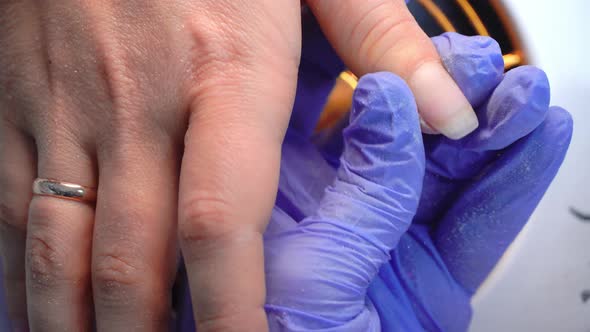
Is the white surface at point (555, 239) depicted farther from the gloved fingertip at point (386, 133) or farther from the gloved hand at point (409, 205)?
the gloved fingertip at point (386, 133)

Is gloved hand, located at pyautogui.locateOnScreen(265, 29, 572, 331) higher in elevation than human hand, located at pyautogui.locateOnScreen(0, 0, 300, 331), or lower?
lower

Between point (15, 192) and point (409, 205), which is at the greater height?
point (15, 192)

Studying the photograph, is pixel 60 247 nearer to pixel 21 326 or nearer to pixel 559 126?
pixel 21 326

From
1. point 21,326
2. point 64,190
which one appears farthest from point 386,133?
point 21,326

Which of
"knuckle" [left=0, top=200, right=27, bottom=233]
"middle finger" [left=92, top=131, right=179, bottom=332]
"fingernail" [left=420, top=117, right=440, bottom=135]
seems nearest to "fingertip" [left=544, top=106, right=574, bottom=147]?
"fingernail" [left=420, top=117, right=440, bottom=135]

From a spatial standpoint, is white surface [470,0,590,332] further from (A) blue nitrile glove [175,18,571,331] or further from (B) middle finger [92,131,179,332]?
(B) middle finger [92,131,179,332]

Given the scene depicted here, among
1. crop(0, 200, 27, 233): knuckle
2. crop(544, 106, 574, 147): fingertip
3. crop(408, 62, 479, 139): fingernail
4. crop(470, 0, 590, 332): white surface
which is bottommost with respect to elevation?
crop(470, 0, 590, 332): white surface

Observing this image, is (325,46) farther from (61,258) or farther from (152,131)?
(61,258)

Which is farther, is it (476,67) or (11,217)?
(11,217)
